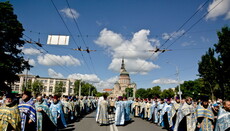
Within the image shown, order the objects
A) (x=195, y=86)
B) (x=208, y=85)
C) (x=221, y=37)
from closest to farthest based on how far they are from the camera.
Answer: (x=221, y=37)
(x=208, y=85)
(x=195, y=86)

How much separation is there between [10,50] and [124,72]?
144 m

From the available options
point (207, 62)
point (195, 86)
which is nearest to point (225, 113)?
point (207, 62)

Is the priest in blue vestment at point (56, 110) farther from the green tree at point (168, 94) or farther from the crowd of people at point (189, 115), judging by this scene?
the green tree at point (168, 94)

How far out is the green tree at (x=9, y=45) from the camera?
68.2 feet

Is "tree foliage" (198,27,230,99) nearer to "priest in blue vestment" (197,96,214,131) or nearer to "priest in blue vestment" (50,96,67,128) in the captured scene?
"priest in blue vestment" (197,96,214,131)

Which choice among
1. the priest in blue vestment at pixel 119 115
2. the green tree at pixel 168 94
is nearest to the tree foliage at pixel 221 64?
the priest in blue vestment at pixel 119 115

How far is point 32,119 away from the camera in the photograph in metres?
4.91

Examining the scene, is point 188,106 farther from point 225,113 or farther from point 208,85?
point 208,85

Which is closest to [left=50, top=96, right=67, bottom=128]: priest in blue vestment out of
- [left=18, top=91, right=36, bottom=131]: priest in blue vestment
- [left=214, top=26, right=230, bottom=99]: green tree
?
[left=18, top=91, right=36, bottom=131]: priest in blue vestment

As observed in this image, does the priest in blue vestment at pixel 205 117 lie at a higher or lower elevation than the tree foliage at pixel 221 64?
lower

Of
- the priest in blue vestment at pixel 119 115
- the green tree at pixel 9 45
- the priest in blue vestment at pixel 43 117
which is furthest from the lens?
the green tree at pixel 9 45

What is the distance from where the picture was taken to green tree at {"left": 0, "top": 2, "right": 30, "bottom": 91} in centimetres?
2080

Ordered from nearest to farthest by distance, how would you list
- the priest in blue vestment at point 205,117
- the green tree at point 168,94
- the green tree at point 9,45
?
1. the priest in blue vestment at point 205,117
2. the green tree at point 9,45
3. the green tree at point 168,94

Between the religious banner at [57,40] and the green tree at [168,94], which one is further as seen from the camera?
the green tree at [168,94]
